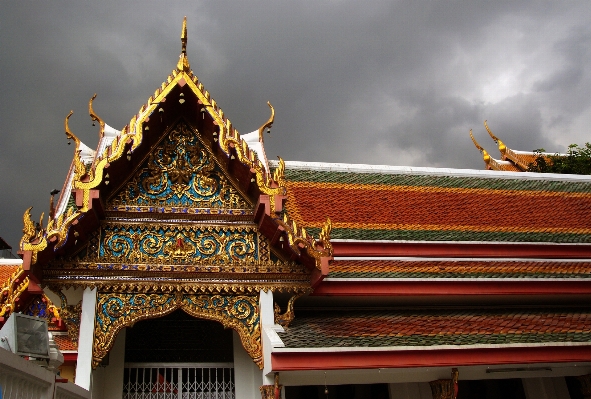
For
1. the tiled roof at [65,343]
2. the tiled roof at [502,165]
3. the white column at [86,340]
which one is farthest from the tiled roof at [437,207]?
the tiled roof at [502,165]

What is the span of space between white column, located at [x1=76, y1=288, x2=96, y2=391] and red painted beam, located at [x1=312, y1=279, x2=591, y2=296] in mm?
2511

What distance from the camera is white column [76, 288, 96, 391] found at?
5305mm

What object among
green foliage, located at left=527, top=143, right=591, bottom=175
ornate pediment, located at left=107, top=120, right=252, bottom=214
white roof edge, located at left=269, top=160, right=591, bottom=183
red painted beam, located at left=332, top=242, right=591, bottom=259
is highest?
green foliage, located at left=527, top=143, right=591, bottom=175

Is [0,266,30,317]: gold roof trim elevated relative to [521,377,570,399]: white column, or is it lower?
elevated

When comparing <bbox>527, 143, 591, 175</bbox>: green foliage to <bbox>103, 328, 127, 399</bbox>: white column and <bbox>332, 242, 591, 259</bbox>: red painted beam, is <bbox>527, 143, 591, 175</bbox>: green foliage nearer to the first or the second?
<bbox>332, 242, 591, 259</bbox>: red painted beam

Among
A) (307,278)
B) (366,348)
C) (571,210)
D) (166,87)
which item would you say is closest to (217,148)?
(166,87)

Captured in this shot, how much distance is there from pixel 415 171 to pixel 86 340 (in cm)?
744

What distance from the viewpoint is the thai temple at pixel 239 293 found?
562cm

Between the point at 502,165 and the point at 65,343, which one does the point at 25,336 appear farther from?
the point at 502,165

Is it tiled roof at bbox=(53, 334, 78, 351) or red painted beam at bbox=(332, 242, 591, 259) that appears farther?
red painted beam at bbox=(332, 242, 591, 259)

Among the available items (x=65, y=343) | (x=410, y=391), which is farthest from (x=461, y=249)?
(x=65, y=343)

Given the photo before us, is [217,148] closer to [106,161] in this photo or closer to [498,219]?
[106,161]

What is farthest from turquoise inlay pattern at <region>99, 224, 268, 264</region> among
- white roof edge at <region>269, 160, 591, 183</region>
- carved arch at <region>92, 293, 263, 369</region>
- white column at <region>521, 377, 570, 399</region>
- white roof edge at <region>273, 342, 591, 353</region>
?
white column at <region>521, 377, 570, 399</region>

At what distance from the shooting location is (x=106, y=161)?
5.87 metres
